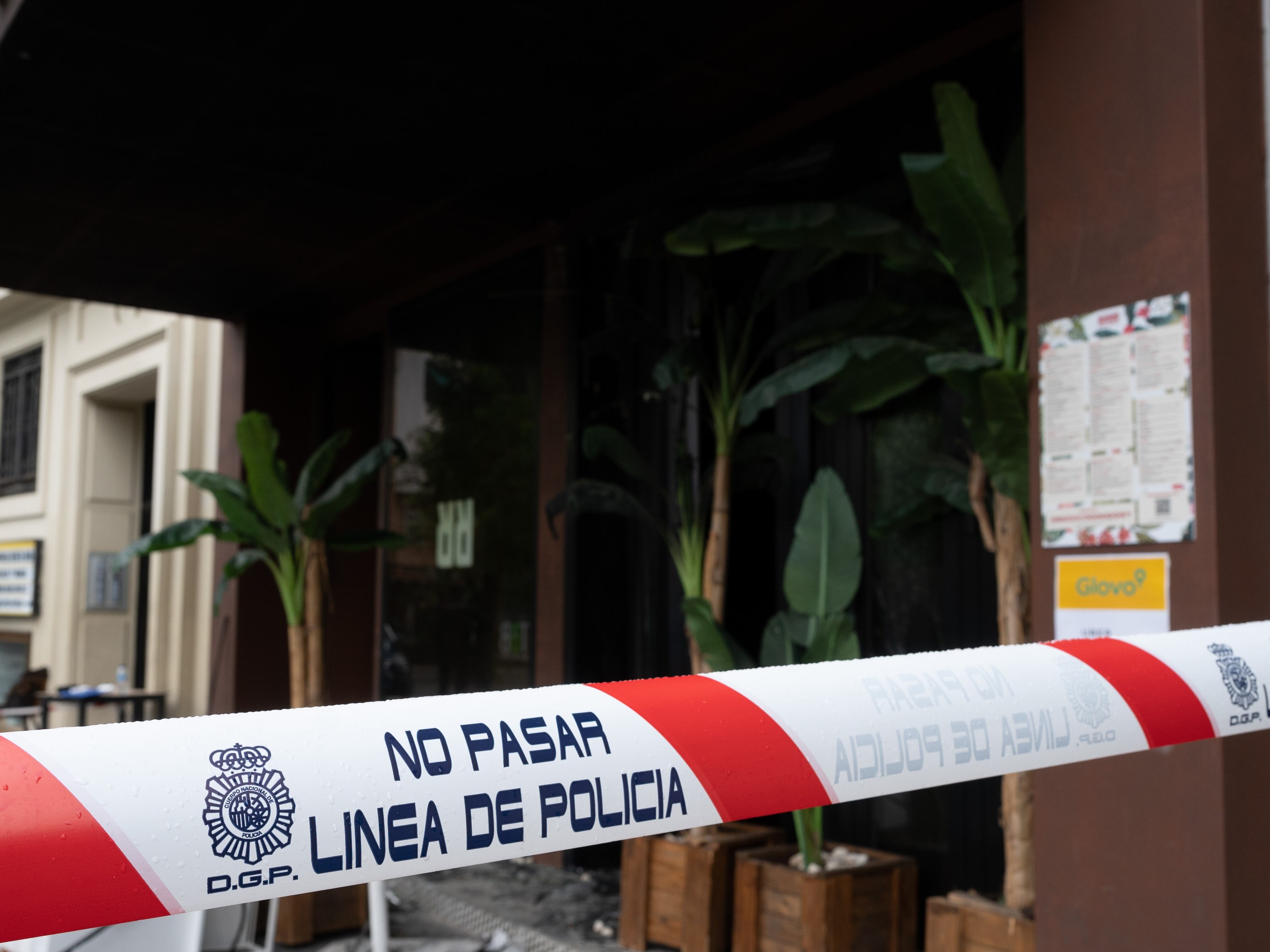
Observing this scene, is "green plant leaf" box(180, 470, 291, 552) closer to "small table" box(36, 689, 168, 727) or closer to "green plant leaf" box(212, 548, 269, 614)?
"green plant leaf" box(212, 548, 269, 614)

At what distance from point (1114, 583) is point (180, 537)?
4101 millimetres

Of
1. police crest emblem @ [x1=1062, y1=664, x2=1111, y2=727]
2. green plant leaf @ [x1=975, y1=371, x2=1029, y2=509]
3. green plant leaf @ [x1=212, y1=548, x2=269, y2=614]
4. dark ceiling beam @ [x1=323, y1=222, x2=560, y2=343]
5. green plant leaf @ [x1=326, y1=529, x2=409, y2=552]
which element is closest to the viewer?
police crest emblem @ [x1=1062, y1=664, x2=1111, y2=727]

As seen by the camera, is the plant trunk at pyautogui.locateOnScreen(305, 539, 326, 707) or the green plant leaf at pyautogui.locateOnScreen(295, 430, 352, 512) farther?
the green plant leaf at pyautogui.locateOnScreen(295, 430, 352, 512)

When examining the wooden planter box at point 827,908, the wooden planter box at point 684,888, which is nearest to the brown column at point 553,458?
the wooden planter box at point 684,888

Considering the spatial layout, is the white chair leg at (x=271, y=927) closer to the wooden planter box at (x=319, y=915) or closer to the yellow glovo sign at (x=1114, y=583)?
the wooden planter box at (x=319, y=915)

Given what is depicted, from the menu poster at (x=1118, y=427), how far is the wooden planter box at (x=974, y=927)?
1021mm

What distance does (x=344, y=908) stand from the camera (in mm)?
4746

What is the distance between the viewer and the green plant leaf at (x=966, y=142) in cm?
294

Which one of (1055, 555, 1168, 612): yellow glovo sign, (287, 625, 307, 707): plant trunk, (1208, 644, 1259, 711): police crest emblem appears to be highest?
(1055, 555, 1168, 612): yellow glovo sign

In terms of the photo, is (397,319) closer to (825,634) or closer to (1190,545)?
(825,634)

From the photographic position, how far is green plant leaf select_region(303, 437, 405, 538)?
16.2 feet

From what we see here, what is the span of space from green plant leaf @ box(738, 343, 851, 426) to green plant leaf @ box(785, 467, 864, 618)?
39cm

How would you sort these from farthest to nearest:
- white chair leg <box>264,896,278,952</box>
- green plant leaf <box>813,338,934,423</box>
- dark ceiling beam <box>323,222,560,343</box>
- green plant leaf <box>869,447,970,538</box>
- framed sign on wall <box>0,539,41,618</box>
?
framed sign on wall <box>0,539,41,618</box>
dark ceiling beam <box>323,222,560,343</box>
white chair leg <box>264,896,278,952</box>
green plant leaf <box>869,447,970,538</box>
green plant leaf <box>813,338,934,423</box>

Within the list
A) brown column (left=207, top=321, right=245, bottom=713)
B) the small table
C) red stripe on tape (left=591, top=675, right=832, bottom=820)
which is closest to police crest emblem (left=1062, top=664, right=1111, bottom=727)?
red stripe on tape (left=591, top=675, right=832, bottom=820)
